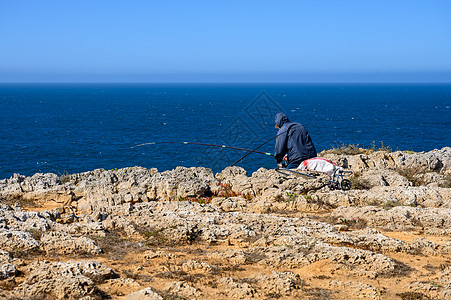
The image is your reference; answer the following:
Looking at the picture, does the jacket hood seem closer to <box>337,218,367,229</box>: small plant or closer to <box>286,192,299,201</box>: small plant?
<box>286,192,299,201</box>: small plant

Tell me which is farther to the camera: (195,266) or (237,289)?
(195,266)

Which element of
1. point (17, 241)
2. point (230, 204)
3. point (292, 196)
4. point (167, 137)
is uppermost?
point (17, 241)

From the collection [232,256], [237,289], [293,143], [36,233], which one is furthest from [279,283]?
[293,143]

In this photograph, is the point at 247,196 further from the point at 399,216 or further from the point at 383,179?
the point at 383,179

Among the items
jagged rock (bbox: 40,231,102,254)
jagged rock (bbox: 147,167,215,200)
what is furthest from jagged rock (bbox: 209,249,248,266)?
jagged rock (bbox: 147,167,215,200)

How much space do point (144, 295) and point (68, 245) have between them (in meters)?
2.34

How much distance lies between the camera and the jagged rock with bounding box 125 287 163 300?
5199 mm

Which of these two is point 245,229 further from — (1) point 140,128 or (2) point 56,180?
(1) point 140,128

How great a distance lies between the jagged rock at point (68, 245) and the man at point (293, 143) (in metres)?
5.59

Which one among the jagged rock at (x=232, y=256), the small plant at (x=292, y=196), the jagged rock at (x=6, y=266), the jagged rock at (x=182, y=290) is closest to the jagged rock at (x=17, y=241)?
the jagged rock at (x=6, y=266)

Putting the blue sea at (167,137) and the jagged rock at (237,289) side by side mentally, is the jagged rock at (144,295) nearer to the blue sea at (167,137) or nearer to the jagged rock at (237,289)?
the jagged rock at (237,289)

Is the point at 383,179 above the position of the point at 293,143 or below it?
below

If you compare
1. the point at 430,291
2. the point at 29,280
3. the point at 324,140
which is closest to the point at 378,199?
the point at 430,291

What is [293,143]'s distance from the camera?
430 inches
